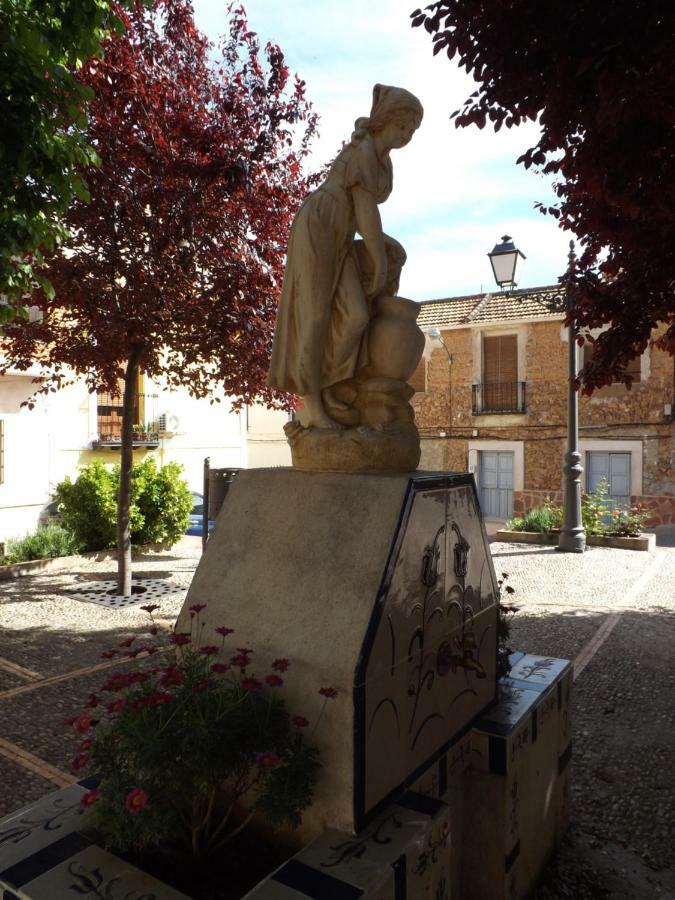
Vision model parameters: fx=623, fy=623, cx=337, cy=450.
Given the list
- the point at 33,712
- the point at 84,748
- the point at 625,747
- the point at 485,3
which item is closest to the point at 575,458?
the point at 625,747

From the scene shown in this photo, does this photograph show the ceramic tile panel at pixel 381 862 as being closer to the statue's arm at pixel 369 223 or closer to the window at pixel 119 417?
the statue's arm at pixel 369 223

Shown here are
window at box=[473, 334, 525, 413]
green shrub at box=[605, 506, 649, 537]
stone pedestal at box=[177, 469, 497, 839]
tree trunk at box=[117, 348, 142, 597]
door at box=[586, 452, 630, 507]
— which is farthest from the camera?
window at box=[473, 334, 525, 413]

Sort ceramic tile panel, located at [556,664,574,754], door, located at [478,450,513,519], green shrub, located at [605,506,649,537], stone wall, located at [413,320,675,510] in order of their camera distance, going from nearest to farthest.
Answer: ceramic tile panel, located at [556,664,574,754] < green shrub, located at [605,506,649,537] < stone wall, located at [413,320,675,510] < door, located at [478,450,513,519]

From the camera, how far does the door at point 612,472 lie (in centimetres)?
1616

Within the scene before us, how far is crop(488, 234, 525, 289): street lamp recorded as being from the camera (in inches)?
375

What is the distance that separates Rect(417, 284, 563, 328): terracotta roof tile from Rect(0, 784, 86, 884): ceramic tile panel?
16.5 meters

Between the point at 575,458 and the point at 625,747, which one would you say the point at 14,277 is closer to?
the point at 625,747

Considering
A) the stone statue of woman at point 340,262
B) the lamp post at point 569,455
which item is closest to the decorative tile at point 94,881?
the stone statue of woman at point 340,262

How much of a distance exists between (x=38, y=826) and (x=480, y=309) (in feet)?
58.6

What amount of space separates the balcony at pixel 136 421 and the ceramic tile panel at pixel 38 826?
1154cm

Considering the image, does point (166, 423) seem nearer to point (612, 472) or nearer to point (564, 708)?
point (612, 472)

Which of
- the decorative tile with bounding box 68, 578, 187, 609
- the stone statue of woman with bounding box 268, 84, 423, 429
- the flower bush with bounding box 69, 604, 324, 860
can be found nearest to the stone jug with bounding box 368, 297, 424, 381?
the stone statue of woman with bounding box 268, 84, 423, 429

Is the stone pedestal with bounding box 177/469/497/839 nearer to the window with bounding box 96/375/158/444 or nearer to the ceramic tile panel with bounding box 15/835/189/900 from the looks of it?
the ceramic tile panel with bounding box 15/835/189/900

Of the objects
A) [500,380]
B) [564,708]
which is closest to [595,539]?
[500,380]
